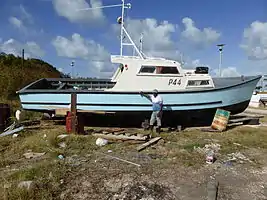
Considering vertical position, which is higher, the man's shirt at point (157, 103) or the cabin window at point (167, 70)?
the cabin window at point (167, 70)

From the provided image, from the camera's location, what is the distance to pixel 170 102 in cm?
863

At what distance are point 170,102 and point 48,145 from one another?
14.5 feet

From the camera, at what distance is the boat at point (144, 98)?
855 cm

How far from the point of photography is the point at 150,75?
885 centimetres

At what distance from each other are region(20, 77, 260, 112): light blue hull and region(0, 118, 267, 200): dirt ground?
1.73 m

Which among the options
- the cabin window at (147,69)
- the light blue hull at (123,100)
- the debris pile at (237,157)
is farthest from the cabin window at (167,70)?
the debris pile at (237,157)

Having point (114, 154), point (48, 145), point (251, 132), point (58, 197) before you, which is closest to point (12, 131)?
point (48, 145)

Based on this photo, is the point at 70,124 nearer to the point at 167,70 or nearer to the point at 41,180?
the point at 41,180

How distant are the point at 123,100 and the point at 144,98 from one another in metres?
0.74

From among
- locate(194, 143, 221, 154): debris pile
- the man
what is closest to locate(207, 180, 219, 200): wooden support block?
locate(194, 143, 221, 154): debris pile

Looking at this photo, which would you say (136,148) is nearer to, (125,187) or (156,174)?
(156,174)

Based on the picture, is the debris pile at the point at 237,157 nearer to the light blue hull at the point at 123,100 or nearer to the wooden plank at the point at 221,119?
the wooden plank at the point at 221,119

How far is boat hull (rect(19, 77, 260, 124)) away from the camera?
28.0 feet

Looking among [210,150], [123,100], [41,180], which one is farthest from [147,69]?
[41,180]
